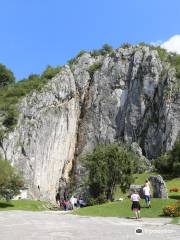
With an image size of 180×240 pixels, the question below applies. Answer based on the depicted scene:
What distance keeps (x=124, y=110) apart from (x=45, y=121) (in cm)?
1988

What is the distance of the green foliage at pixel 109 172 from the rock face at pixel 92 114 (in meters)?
31.5

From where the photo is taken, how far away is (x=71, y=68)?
117562 millimetres

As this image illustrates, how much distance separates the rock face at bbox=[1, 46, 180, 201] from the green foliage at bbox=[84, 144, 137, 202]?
31538 millimetres

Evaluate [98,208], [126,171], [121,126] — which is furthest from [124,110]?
[98,208]

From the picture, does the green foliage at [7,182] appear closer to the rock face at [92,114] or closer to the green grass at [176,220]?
the green grass at [176,220]

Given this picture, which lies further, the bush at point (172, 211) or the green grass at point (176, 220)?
the bush at point (172, 211)

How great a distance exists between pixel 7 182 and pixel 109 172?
13994mm

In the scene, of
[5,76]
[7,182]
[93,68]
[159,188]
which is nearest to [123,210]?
[159,188]

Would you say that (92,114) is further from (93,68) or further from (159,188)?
(159,188)

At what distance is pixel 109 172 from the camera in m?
63.5

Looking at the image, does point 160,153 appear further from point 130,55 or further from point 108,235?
point 108,235

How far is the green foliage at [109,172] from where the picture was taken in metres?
63.0

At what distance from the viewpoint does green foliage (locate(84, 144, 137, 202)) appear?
6303 centimetres

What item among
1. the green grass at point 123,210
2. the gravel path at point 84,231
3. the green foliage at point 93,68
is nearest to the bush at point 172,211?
the green grass at point 123,210
